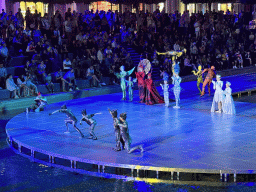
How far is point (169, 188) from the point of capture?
462 inches

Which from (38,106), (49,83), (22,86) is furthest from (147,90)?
(22,86)

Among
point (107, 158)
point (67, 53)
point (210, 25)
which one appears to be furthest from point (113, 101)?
point (210, 25)

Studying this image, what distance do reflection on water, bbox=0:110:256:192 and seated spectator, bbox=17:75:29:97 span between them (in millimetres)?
9219

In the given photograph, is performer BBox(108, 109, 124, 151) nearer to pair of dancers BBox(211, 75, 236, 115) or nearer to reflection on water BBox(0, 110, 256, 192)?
reflection on water BBox(0, 110, 256, 192)

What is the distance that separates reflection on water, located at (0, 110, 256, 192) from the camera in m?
11.7

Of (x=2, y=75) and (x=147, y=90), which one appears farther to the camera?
(x=2, y=75)

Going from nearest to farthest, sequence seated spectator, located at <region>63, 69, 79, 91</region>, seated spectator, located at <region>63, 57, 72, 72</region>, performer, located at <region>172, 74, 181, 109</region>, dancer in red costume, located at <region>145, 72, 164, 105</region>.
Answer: performer, located at <region>172, 74, 181, 109</region>
dancer in red costume, located at <region>145, 72, 164, 105</region>
seated spectator, located at <region>63, 69, 79, 91</region>
seated spectator, located at <region>63, 57, 72, 72</region>

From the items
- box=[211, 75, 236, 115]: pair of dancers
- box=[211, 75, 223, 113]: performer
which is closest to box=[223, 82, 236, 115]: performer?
box=[211, 75, 236, 115]: pair of dancers

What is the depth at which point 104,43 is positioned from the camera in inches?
1081

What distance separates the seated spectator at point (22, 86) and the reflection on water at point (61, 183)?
9.22 m

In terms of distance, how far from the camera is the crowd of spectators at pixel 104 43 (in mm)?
24391

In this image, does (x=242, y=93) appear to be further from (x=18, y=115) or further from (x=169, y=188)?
(x=169, y=188)

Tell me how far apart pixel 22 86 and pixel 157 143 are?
984cm

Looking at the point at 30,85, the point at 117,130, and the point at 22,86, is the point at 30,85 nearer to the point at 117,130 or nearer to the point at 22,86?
the point at 22,86
